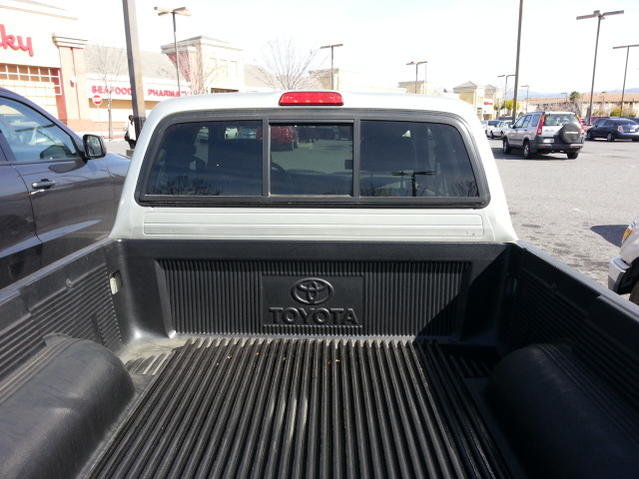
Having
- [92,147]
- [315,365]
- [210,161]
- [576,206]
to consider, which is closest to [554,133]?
[576,206]

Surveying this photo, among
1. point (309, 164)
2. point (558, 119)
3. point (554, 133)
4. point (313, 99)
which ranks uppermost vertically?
point (313, 99)

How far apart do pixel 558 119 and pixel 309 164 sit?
2020 cm

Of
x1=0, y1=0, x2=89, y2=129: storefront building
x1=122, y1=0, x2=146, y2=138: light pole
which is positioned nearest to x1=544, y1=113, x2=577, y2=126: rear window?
x1=122, y1=0, x2=146, y2=138: light pole

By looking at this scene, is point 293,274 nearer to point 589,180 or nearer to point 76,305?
point 76,305

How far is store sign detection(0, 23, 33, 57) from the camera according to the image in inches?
1156

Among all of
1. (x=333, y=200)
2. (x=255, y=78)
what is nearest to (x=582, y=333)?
(x=333, y=200)

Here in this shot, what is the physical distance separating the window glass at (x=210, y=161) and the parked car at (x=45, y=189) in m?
1.60

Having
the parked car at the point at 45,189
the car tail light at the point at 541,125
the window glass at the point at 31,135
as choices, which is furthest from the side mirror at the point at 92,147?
the car tail light at the point at 541,125

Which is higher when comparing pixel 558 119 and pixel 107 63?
pixel 107 63

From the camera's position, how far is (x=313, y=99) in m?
2.89

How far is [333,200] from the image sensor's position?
2.85m

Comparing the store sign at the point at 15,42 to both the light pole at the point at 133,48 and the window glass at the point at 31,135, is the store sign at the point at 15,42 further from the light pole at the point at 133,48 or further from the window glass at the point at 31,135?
the window glass at the point at 31,135

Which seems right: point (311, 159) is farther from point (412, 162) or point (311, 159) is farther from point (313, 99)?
point (412, 162)

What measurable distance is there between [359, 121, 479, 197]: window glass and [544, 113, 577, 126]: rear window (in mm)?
19444
